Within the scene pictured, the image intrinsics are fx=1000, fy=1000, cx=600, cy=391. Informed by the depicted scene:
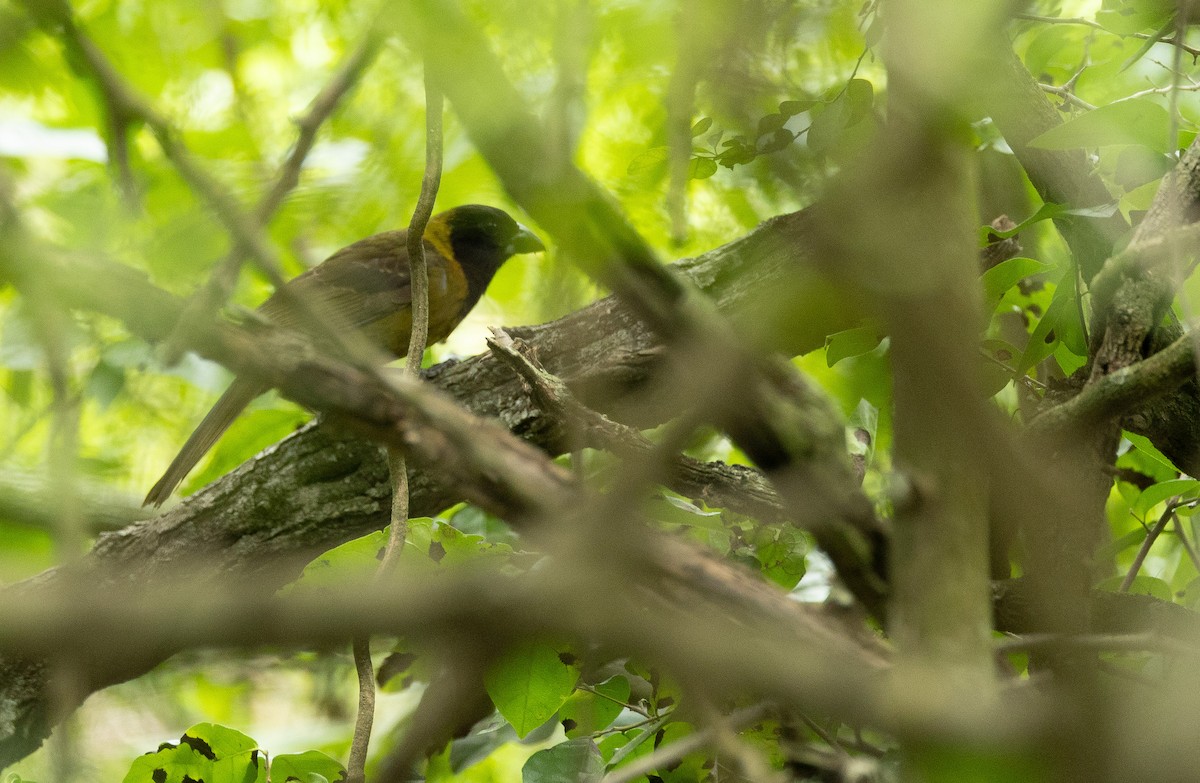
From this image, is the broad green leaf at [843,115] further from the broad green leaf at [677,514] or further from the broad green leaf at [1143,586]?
the broad green leaf at [1143,586]

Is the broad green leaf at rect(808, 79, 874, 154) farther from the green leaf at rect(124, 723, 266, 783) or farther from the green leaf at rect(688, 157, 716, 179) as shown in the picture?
the green leaf at rect(124, 723, 266, 783)

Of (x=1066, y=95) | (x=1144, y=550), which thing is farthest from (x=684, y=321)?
(x=1066, y=95)

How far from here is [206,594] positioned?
2.15 ft

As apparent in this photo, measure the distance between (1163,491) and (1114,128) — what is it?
2.65 ft

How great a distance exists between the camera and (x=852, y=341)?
2.12 m

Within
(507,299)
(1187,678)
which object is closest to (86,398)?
(507,299)

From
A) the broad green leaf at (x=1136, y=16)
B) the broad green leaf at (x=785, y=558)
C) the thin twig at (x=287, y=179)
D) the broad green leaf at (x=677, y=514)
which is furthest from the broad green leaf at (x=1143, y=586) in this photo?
the thin twig at (x=287, y=179)

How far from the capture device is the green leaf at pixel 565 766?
73.7 inches

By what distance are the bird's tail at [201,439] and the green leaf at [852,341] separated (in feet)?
7.83

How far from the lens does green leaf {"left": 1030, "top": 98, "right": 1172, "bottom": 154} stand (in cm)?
164

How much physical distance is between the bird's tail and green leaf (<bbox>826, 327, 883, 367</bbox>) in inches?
94.0

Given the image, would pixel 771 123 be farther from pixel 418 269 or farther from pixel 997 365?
pixel 418 269

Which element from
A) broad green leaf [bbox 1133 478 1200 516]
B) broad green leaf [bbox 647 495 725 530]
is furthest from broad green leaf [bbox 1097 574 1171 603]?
broad green leaf [bbox 647 495 725 530]

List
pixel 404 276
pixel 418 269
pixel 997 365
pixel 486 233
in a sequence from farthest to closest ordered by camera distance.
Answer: pixel 486 233 < pixel 404 276 < pixel 418 269 < pixel 997 365
